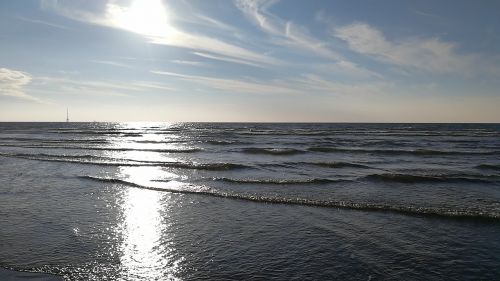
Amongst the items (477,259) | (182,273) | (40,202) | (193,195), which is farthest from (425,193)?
(40,202)

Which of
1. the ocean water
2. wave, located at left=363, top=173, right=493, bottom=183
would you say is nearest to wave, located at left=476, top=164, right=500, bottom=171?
wave, located at left=363, top=173, right=493, bottom=183

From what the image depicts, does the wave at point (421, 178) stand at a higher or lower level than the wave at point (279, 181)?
higher

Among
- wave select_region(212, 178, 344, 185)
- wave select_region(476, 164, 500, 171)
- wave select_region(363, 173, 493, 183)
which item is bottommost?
wave select_region(212, 178, 344, 185)

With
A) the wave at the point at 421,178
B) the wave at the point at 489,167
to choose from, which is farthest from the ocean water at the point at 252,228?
the wave at the point at 489,167

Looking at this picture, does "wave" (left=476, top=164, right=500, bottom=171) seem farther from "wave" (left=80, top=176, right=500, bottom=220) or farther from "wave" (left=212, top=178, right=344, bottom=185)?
→ "wave" (left=80, top=176, right=500, bottom=220)

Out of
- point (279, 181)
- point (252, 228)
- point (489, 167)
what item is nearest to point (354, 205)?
point (252, 228)

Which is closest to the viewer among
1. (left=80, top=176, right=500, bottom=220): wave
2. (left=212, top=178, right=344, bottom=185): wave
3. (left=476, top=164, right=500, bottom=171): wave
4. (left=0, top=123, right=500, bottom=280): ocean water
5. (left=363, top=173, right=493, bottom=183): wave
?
(left=0, top=123, right=500, bottom=280): ocean water

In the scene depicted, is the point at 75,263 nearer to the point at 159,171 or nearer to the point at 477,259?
the point at 477,259

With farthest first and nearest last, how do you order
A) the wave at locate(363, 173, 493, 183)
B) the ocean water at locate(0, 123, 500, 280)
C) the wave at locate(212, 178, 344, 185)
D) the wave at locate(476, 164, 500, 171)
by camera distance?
the wave at locate(476, 164, 500, 171) → the wave at locate(363, 173, 493, 183) → the wave at locate(212, 178, 344, 185) → the ocean water at locate(0, 123, 500, 280)

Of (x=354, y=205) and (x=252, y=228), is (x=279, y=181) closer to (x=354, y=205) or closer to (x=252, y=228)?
(x=354, y=205)

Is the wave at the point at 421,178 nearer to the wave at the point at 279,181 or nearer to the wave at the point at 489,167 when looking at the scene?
the wave at the point at 279,181

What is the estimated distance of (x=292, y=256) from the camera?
272 inches

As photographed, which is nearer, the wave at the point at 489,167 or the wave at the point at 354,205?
the wave at the point at 354,205

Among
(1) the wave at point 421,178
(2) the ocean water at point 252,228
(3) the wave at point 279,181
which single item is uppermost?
(1) the wave at point 421,178
